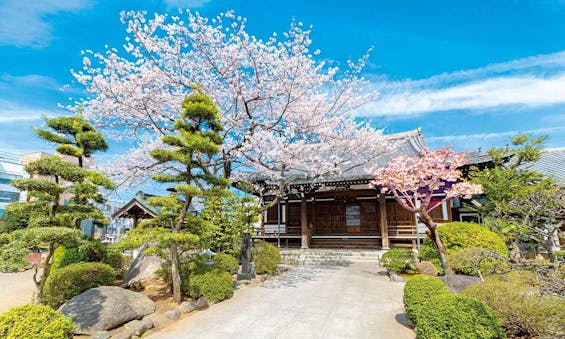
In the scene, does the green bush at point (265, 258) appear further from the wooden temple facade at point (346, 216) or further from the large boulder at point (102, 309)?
the large boulder at point (102, 309)

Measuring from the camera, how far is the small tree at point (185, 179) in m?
6.17

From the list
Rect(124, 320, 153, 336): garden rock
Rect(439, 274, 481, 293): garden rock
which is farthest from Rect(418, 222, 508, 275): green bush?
Rect(124, 320, 153, 336): garden rock

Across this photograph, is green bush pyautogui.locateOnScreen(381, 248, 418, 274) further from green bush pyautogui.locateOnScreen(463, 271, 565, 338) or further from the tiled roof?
the tiled roof

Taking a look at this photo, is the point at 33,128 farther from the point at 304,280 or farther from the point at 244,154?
the point at 304,280

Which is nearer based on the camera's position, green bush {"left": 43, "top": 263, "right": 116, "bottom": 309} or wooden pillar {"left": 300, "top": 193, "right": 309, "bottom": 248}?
green bush {"left": 43, "top": 263, "right": 116, "bottom": 309}

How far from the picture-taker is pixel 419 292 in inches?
196

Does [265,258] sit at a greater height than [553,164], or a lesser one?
lesser

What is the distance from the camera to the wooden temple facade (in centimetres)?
1354

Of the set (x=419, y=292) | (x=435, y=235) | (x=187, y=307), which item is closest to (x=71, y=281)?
(x=187, y=307)

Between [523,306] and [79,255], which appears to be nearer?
[523,306]

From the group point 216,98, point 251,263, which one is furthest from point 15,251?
point 216,98

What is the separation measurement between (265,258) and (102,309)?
5.59m

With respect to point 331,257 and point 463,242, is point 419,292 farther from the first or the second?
point 331,257

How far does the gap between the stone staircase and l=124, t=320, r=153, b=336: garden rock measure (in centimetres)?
802
